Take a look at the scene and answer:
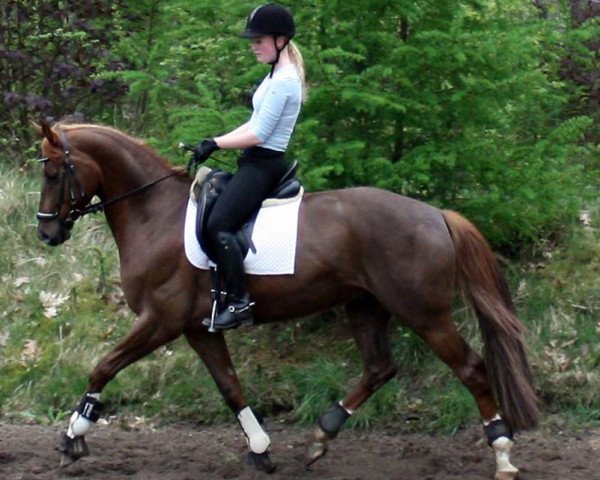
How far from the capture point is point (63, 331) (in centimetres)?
927

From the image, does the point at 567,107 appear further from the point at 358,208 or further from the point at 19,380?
the point at 19,380

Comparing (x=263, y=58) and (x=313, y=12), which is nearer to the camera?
(x=263, y=58)

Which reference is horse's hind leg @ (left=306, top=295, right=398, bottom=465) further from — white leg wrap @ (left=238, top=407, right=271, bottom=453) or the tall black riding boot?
the tall black riding boot

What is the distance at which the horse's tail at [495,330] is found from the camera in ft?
22.5

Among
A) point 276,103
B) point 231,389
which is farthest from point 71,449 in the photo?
point 276,103

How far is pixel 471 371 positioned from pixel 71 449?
249 centimetres

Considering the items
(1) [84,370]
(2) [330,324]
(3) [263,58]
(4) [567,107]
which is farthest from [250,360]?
(4) [567,107]

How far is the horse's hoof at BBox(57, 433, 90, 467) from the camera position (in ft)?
23.0

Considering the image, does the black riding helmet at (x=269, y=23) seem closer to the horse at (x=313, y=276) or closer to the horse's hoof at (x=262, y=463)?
the horse at (x=313, y=276)

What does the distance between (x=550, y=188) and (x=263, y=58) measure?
259 centimetres

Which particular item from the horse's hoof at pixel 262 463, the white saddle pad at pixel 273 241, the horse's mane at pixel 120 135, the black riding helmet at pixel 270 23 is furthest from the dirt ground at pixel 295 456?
the black riding helmet at pixel 270 23

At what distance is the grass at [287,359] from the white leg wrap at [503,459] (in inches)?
44.5

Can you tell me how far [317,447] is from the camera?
7.25 metres

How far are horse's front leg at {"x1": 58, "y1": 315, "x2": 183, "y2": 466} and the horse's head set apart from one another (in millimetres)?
789
